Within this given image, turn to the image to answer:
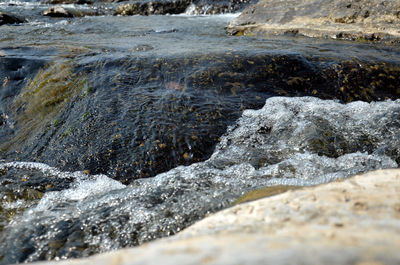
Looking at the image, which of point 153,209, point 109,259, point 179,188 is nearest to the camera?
point 109,259

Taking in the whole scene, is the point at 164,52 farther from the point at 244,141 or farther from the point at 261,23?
the point at 261,23

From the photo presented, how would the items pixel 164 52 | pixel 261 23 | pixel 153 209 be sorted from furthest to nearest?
1. pixel 261 23
2. pixel 164 52
3. pixel 153 209

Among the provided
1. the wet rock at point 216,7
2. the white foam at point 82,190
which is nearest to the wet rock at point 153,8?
the wet rock at point 216,7

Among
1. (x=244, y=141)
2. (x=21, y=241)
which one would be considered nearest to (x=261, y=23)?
(x=244, y=141)

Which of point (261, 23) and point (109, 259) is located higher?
point (261, 23)

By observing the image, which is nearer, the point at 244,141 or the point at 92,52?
the point at 244,141

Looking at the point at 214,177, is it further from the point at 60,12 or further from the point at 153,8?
the point at 153,8

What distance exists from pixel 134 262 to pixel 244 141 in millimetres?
3075

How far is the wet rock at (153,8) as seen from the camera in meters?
16.2

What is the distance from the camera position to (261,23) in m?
9.57

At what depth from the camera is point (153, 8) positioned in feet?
53.5

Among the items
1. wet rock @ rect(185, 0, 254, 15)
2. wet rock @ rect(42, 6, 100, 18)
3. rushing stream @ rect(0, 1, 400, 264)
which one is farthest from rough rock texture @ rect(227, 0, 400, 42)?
wet rock @ rect(42, 6, 100, 18)

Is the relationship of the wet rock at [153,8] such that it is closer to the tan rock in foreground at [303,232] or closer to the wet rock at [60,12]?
the wet rock at [60,12]

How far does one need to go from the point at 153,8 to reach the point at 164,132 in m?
13.5
